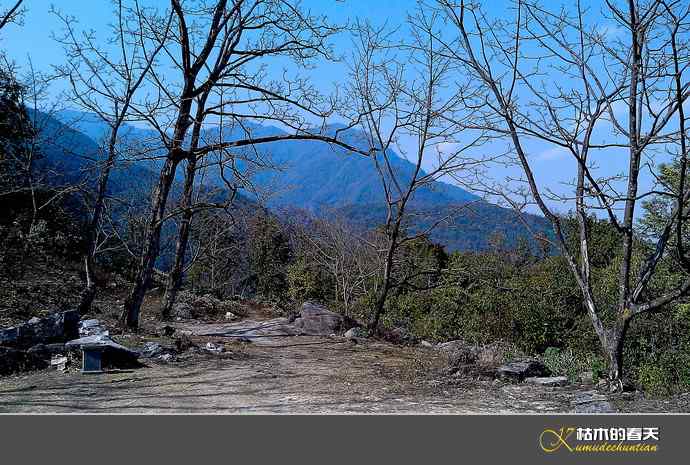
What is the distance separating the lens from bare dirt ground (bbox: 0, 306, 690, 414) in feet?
14.0

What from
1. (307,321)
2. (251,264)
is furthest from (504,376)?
(251,264)

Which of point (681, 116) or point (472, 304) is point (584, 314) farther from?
point (681, 116)

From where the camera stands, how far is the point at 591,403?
4414 millimetres

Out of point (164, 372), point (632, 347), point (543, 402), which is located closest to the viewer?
point (543, 402)

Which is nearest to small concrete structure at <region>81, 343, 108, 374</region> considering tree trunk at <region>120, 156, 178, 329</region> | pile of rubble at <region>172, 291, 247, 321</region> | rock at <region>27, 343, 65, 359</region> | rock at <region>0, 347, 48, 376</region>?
rock at <region>0, 347, 48, 376</region>

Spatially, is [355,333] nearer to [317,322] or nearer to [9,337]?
[317,322]

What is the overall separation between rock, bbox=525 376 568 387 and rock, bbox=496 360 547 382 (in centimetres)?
8

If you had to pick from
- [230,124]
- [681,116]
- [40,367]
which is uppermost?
[230,124]

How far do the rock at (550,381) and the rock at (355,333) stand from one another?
433 cm

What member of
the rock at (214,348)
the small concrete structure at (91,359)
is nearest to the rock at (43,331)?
the small concrete structure at (91,359)

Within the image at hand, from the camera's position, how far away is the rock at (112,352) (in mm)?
5811

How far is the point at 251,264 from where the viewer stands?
24.2m

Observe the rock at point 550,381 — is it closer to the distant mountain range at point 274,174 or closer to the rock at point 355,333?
the distant mountain range at point 274,174
